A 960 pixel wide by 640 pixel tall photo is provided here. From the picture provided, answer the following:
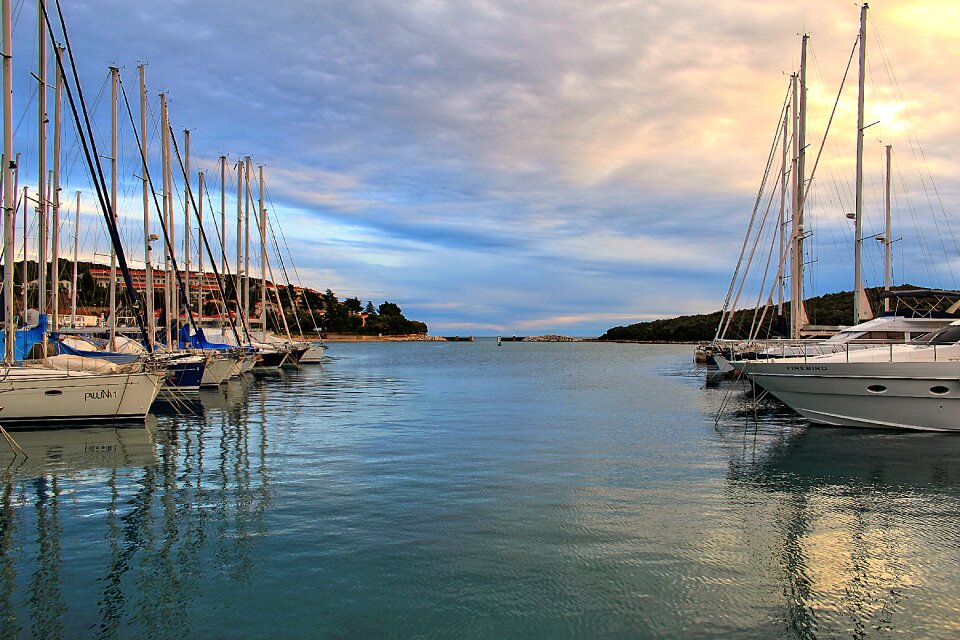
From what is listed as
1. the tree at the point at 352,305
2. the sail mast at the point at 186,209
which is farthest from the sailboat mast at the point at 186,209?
the tree at the point at 352,305

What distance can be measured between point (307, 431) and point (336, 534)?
1144cm

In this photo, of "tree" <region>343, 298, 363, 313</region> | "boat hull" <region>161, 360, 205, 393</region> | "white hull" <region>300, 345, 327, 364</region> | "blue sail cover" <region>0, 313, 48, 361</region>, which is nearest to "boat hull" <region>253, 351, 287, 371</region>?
"white hull" <region>300, 345, 327, 364</region>

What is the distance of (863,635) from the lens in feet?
21.7

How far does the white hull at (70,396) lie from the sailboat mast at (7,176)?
122 centimetres

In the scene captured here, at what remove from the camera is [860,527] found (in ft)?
33.6

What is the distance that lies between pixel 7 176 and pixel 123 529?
1297 centimetres

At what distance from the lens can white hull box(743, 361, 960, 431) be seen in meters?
18.4

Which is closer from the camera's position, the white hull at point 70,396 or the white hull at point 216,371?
the white hull at point 70,396

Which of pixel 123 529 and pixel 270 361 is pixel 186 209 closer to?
pixel 270 361

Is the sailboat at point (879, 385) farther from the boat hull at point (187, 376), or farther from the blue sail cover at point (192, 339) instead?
the blue sail cover at point (192, 339)

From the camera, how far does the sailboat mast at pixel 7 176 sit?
17969 millimetres

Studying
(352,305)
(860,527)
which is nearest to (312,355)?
(860,527)

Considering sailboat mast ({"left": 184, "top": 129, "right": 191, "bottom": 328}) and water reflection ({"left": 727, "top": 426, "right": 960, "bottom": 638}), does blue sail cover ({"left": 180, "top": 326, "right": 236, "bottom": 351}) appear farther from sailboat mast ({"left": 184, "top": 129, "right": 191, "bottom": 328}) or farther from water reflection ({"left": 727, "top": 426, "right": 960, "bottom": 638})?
water reflection ({"left": 727, "top": 426, "right": 960, "bottom": 638})

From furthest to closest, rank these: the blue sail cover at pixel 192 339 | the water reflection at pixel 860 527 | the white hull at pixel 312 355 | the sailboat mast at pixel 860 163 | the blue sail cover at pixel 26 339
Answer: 1. the white hull at pixel 312 355
2. the blue sail cover at pixel 192 339
3. the sailboat mast at pixel 860 163
4. the blue sail cover at pixel 26 339
5. the water reflection at pixel 860 527
